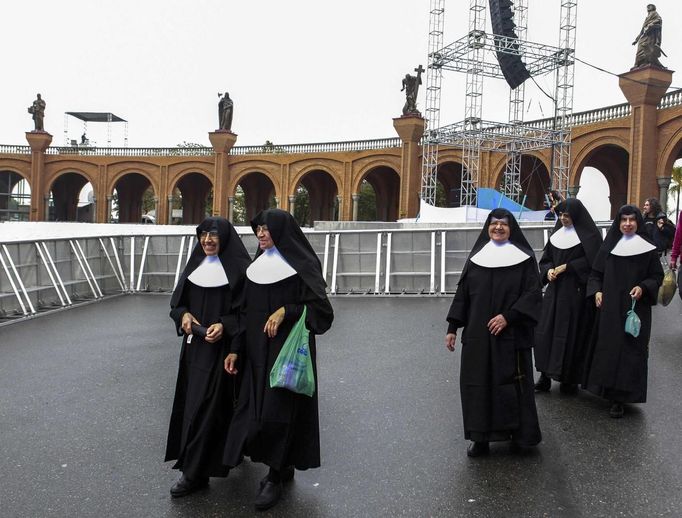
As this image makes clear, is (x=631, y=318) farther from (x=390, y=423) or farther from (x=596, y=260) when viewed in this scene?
(x=390, y=423)

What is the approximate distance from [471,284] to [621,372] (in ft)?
5.85

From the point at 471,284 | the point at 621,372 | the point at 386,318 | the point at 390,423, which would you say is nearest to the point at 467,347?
the point at 471,284

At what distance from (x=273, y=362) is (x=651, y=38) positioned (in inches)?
904

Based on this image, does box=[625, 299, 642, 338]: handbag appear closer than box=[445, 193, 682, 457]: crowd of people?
No

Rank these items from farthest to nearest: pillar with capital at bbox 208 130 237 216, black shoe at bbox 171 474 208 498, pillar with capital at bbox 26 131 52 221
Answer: pillar with capital at bbox 26 131 52 221 < pillar with capital at bbox 208 130 237 216 < black shoe at bbox 171 474 208 498

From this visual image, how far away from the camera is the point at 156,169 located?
41375 mm

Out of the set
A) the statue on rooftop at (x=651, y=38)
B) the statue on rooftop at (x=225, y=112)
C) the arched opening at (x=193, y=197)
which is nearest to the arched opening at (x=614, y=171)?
the statue on rooftop at (x=651, y=38)

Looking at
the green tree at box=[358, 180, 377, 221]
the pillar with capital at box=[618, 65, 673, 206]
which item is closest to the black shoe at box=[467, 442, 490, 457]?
the pillar with capital at box=[618, 65, 673, 206]

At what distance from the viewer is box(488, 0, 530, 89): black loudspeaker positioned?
26.1 metres

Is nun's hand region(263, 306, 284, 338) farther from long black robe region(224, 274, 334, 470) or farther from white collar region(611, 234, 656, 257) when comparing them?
white collar region(611, 234, 656, 257)

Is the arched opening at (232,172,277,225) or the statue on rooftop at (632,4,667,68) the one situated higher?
the statue on rooftop at (632,4,667,68)

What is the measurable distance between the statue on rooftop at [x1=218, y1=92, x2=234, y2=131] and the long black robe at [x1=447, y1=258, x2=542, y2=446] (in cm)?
3598

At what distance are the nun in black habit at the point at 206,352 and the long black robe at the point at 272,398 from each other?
0.40ft

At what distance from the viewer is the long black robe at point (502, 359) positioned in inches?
169
